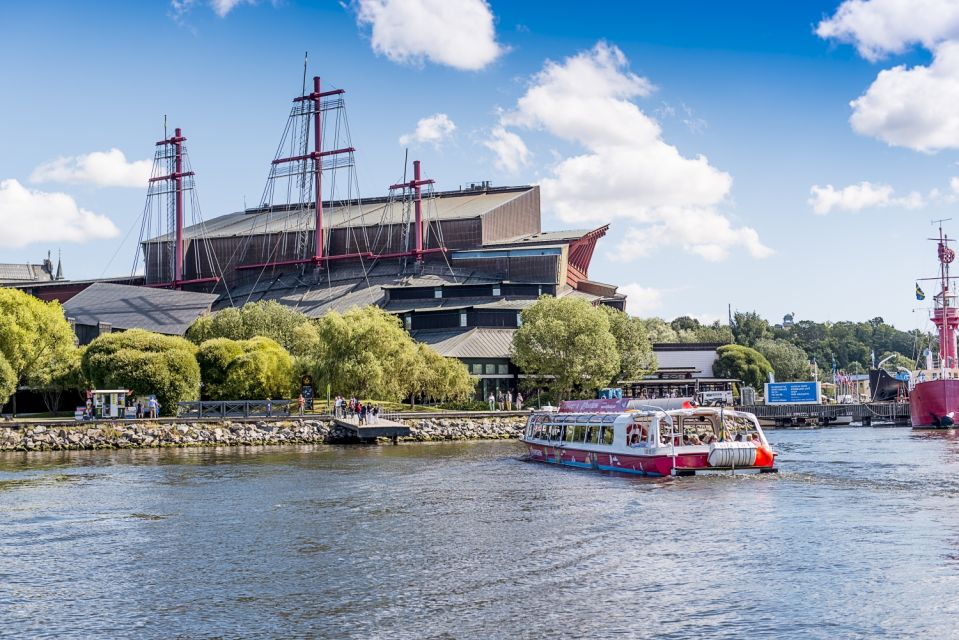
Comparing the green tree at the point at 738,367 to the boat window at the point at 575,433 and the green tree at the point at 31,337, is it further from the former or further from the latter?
the boat window at the point at 575,433

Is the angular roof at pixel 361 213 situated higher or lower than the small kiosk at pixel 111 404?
higher

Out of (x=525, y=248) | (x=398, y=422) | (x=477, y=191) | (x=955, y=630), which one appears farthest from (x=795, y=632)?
(x=477, y=191)

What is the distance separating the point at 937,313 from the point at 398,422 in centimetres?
6177

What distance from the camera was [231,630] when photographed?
2312cm

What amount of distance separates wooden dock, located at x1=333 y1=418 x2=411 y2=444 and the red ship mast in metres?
58.1

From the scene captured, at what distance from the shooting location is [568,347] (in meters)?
99.8

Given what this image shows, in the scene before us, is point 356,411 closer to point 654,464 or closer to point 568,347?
point 568,347

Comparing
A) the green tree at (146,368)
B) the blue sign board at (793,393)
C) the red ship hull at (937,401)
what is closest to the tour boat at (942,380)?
the red ship hull at (937,401)

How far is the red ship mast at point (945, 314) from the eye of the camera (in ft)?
354

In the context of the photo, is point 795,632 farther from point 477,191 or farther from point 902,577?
point 477,191

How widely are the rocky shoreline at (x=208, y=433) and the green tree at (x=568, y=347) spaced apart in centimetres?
1301

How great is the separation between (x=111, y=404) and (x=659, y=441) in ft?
158

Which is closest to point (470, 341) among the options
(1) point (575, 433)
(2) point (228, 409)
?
(2) point (228, 409)

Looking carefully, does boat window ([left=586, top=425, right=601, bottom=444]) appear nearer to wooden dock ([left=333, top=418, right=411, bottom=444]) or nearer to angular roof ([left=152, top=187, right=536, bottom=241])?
wooden dock ([left=333, top=418, right=411, bottom=444])
